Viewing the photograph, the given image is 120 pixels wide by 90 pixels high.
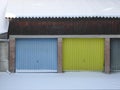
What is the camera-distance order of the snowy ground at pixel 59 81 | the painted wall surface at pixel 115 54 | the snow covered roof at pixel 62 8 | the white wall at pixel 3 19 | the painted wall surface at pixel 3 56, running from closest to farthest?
the snowy ground at pixel 59 81, the white wall at pixel 3 19, the snow covered roof at pixel 62 8, the painted wall surface at pixel 3 56, the painted wall surface at pixel 115 54

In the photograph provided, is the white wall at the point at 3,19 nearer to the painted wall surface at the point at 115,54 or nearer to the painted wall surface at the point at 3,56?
the painted wall surface at the point at 3,56

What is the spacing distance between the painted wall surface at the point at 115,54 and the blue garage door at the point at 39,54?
4.69m

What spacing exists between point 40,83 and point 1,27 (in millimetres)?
5992

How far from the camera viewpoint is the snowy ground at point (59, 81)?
2048 cm

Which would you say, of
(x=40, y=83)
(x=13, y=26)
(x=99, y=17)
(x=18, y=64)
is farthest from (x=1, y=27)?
(x=99, y=17)

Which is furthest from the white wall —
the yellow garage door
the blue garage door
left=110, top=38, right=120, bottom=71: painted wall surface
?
left=110, top=38, right=120, bottom=71: painted wall surface

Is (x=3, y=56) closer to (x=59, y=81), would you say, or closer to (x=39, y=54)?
(x=39, y=54)

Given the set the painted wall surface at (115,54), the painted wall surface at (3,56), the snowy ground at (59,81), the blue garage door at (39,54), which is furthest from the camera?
the painted wall surface at (115,54)

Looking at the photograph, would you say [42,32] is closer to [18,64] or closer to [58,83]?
[18,64]

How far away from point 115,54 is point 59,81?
6.96 metres

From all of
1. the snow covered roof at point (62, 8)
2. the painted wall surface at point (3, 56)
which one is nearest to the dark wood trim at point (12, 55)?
the painted wall surface at point (3, 56)

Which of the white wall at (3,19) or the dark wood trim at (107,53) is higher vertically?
the white wall at (3,19)

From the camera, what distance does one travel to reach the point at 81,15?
25.8 m

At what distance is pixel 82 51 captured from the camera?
89.9 feet
